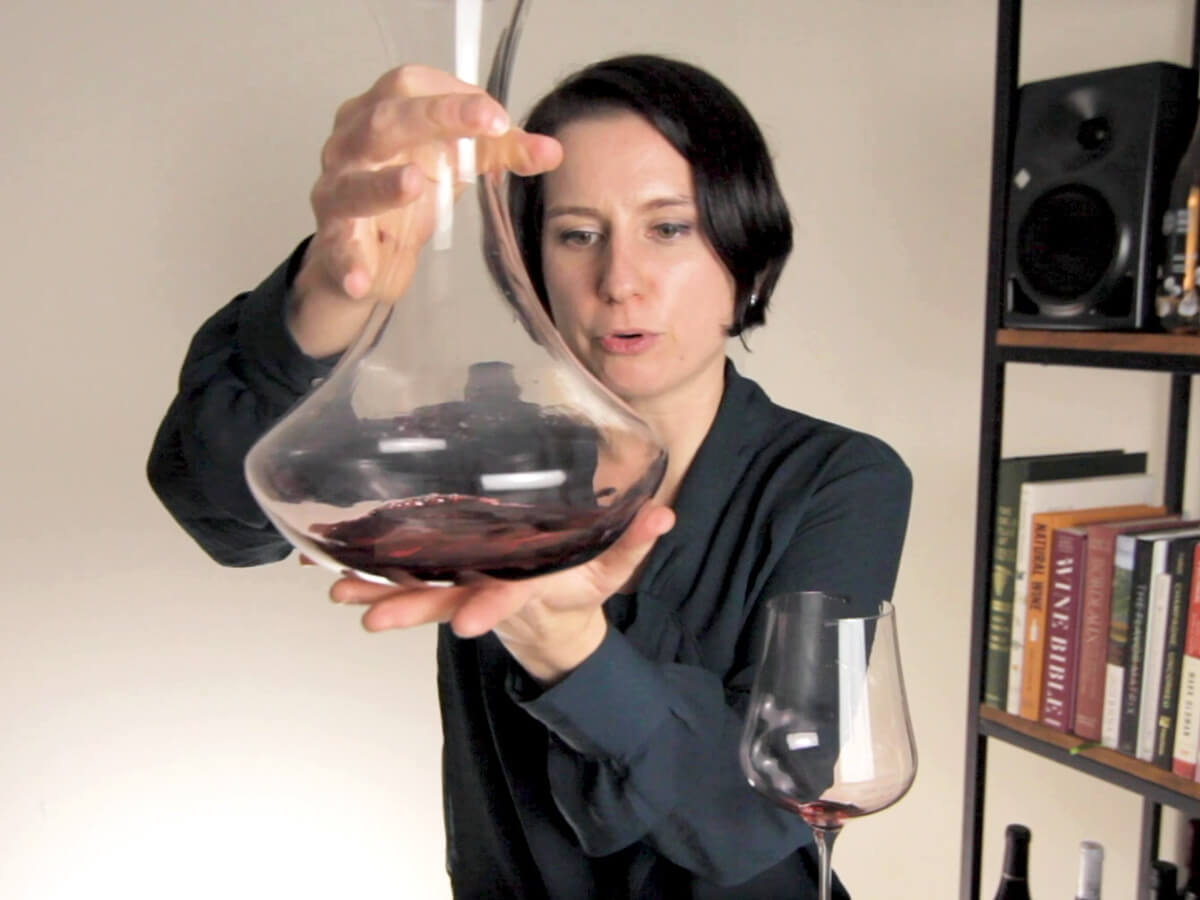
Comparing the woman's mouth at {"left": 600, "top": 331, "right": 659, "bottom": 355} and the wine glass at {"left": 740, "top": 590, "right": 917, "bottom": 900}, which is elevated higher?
the woman's mouth at {"left": 600, "top": 331, "right": 659, "bottom": 355}

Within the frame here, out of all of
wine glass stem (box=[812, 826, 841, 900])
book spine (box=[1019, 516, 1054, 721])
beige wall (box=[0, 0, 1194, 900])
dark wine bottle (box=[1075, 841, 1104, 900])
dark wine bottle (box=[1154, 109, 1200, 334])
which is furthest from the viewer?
beige wall (box=[0, 0, 1194, 900])

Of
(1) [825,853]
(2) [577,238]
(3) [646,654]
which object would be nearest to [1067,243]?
(2) [577,238]

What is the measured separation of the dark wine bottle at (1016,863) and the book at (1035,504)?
0.29 metres

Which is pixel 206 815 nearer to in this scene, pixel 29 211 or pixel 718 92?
pixel 29 211

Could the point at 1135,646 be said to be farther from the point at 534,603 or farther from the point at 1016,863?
the point at 534,603

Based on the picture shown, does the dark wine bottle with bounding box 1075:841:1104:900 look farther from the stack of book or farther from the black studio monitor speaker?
the black studio monitor speaker

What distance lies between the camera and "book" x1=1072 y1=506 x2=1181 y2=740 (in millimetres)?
1188

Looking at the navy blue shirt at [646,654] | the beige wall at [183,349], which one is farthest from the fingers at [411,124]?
the beige wall at [183,349]

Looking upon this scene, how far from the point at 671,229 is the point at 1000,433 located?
51 cm

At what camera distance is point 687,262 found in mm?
997

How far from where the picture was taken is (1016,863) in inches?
39.2

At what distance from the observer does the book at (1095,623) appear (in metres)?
1.19

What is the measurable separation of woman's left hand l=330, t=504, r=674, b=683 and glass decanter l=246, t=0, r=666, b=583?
0.02 m

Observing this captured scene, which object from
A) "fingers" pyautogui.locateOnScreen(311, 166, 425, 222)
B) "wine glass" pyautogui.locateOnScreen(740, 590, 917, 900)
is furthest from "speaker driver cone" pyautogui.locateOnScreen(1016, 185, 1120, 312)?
"fingers" pyautogui.locateOnScreen(311, 166, 425, 222)
